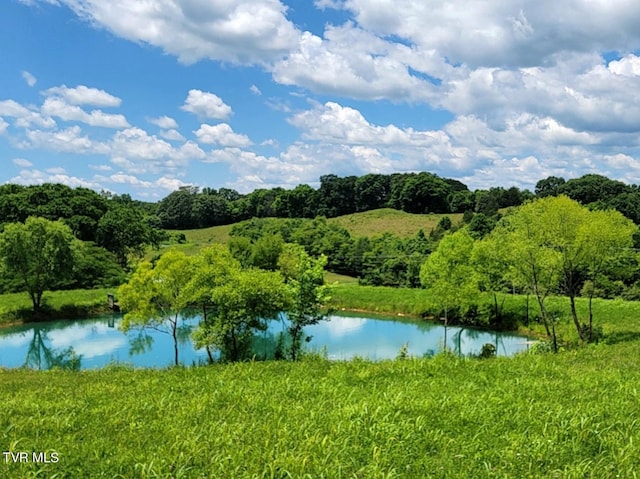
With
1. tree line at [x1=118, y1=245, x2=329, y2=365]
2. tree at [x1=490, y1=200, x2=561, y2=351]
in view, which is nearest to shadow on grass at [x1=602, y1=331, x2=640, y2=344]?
tree at [x1=490, y1=200, x2=561, y2=351]

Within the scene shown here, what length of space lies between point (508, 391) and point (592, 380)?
7.08 ft

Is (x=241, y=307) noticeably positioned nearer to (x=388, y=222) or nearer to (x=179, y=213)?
(x=388, y=222)

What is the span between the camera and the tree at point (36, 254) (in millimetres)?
42750

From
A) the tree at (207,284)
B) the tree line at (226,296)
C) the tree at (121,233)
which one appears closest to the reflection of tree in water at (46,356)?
the tree line at (226,296)

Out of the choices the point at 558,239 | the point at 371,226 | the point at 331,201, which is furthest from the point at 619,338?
the point at 331,201

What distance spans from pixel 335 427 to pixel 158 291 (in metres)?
24.8

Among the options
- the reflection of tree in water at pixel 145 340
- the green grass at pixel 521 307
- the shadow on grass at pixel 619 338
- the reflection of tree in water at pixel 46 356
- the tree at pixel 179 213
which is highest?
the tree at pixel 179 213

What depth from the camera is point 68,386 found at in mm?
9648

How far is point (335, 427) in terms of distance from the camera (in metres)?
5.77

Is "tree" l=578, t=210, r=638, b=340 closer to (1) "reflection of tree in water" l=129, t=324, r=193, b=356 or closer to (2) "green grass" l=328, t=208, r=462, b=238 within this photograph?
(1) "reflection of tree in water" l=129, t=324, r=193, b=356

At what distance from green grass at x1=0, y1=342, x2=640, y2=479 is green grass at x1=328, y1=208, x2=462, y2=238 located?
7927 cm

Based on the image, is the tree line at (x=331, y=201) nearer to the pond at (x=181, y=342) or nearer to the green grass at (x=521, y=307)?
the green grass at (x=521, y=307)

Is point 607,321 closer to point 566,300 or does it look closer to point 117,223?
point 566,300

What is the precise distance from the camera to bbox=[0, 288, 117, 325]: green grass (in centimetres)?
4336
